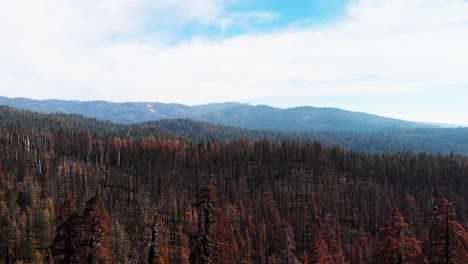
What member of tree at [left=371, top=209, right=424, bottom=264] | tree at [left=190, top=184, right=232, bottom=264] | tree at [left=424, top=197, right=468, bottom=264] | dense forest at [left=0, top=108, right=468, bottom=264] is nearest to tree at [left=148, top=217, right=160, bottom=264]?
tree at [left=190, top=184, right=232, bottom=264]

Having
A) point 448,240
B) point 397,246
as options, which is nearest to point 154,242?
point 397,246

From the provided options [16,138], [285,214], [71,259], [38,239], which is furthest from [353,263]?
[16,138]

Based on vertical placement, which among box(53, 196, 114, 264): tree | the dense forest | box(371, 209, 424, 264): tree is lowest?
the dense forest

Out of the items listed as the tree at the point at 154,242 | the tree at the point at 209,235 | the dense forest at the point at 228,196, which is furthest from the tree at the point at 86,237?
the dense forest at the point at 228,196

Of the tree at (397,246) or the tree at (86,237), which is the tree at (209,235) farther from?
the tree at (86,237)

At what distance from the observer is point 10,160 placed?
16438cm

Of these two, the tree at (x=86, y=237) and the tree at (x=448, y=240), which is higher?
the tree at (x=448, y=240)

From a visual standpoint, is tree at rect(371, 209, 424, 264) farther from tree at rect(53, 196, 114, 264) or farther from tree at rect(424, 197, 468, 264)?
tree at rect(53, 196, 114, 264)

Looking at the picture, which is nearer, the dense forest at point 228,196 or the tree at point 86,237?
the tree at point 86,237

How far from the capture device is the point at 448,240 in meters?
23.7

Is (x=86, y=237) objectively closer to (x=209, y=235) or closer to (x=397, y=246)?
(x=209, y=235)

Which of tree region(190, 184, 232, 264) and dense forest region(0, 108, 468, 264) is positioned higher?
tree region(190, 184, 232, 264)

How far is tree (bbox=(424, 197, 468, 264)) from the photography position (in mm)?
23641

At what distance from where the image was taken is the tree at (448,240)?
23.6 m
